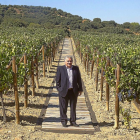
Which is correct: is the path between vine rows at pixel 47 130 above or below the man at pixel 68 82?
below

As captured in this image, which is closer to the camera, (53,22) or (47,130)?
(47,130)

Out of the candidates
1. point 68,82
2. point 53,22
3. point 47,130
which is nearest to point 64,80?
point 68,82

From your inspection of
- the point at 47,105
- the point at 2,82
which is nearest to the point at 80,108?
the point at 47,105

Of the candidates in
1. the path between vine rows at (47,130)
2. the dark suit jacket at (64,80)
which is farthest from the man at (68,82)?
the path between vine rows at (47,130)

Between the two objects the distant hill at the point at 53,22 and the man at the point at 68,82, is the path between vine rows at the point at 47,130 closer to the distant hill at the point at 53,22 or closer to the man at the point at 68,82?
the man at the point at 68,82

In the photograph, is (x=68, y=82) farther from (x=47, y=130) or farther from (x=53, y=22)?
(x=53, y=22)

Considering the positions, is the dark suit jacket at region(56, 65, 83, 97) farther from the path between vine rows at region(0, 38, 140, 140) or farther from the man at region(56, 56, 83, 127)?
the path between vine rows at region(0, 38, 140, 140)

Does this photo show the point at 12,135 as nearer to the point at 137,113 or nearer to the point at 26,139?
the point at 26,139

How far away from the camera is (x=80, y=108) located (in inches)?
296

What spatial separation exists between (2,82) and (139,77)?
3.49 meters

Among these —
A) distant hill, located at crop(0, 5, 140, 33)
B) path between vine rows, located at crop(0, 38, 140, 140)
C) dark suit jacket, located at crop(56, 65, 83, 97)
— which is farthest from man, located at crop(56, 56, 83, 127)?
distant hill, located at crop(0, 5, 140, 33)

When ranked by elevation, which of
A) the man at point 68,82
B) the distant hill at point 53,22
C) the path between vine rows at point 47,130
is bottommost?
the path between vine rows at point 47,130

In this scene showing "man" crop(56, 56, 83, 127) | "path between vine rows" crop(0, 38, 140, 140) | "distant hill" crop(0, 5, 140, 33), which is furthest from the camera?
"distant hill" crop(0, 5, 140, 33)

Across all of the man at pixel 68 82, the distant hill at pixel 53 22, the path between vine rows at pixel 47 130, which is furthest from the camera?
the distant hill at pixel 53 22
